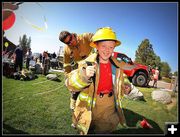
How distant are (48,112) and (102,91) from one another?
2.13 metres

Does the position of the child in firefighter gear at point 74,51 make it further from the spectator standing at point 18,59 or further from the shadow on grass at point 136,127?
the spectator standing at point 18,59

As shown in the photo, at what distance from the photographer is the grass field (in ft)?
16.9

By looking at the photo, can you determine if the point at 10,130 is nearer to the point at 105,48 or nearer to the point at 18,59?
the point at 105,48

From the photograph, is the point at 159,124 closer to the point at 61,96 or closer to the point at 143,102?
the point at 143,102

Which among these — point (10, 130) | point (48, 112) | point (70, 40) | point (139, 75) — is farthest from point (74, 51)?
point (139, 75)

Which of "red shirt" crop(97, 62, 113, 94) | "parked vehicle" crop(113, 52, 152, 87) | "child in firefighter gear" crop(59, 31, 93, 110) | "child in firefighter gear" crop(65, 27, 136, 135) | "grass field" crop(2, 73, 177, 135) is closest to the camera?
"child in firefighter gear" crop(65, 27, 136, 135)

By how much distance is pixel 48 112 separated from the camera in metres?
6.03

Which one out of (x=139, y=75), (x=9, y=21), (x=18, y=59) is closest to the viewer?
(x=9, y=21)

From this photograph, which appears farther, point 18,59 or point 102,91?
point 18,59

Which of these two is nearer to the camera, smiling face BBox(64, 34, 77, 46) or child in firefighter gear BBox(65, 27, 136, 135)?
child in firefighter gear BBox(65, 27, 136, 135)

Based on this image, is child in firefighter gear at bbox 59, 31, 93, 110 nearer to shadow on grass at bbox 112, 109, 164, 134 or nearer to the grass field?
the grass field

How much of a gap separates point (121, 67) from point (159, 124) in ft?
7.36

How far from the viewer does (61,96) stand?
7.55 m

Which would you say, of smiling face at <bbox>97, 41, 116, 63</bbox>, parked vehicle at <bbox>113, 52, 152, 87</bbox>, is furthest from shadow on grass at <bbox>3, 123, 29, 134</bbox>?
parked vehicle at <bbox>113, 52, 152, 87</bbox>
